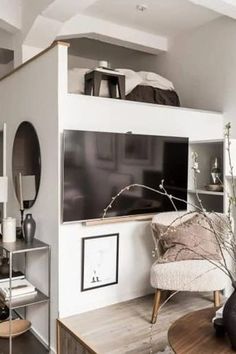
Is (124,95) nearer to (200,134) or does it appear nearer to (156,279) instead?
(200,134)

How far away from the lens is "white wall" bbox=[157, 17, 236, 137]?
12.0 ft

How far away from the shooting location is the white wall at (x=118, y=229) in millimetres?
2729

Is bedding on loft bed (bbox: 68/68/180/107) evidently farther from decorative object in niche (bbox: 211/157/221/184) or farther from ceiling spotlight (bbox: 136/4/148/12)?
decorative object in niche (bbox: 211/157/221/184)

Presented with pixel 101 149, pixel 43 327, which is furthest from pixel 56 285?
pixel 101 149

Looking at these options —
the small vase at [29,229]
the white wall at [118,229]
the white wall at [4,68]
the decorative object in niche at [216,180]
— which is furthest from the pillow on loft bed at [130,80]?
the white wall at [4,68]

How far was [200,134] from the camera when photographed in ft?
11.6

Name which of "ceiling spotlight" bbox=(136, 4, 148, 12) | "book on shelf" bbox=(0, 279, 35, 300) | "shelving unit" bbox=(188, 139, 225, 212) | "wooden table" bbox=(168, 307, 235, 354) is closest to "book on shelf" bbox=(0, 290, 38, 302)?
"book on shelf" bbox=(0, 279, 35, 300)

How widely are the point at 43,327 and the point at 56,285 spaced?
505 mm

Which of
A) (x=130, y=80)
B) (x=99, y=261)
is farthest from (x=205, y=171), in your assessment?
(x=99, y=261)

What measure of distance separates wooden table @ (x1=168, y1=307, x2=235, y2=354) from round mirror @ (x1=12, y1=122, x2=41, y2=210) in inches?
66.5

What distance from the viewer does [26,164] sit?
127 inches

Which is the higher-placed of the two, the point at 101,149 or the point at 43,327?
the point at 101,149

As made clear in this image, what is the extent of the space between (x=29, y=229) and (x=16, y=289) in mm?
492

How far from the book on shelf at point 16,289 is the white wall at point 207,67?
2.54 m
